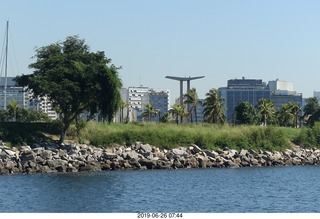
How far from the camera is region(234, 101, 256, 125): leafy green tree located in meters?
111

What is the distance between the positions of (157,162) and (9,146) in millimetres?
11083

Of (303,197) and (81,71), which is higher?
(81,71)

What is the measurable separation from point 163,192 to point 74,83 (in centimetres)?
2331

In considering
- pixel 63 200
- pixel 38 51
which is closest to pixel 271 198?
pixel 63 200

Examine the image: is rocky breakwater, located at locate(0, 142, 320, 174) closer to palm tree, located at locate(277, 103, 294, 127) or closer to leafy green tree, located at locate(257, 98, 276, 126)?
leafy green tree, located at locate(257, 98, 276, 126)

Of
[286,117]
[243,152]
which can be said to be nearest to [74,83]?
[243,152]

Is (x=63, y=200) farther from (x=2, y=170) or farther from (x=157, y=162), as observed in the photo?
(x=157, y=162)

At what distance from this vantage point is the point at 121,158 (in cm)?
6019

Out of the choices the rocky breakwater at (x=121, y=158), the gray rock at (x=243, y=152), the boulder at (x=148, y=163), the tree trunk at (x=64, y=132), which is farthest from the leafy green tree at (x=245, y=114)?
the boulder at (x=148, y=163)

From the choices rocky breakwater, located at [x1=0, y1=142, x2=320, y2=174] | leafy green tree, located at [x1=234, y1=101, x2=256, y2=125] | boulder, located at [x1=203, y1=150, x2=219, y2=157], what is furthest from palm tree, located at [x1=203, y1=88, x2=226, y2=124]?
boulder, located at [x1=203, y1=150, x2=219, y2=157]

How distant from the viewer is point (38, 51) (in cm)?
6781

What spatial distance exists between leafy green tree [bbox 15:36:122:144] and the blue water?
31.8 ft

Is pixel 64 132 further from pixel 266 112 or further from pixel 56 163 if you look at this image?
pixel 266 112

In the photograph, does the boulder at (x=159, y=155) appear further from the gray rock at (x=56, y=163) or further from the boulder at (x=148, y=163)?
the gray rock at (x=56, y=163)
